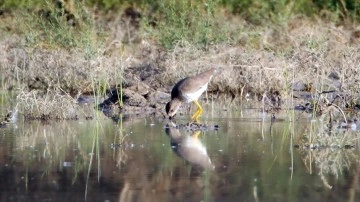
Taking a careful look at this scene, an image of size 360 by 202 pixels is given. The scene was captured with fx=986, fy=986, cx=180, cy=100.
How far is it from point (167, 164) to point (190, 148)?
4.08ft

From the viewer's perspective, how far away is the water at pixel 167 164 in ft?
28.9

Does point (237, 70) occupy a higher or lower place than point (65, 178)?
higher

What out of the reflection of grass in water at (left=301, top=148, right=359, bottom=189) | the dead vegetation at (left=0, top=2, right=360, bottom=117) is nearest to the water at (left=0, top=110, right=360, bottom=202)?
the reflection of grass in water at (left=301, top=148, right=359, bottom=189)

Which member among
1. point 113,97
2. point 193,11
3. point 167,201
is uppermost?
point 193,11

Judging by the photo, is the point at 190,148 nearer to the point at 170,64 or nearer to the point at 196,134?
the point at 196,134

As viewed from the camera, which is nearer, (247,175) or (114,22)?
(247,175)

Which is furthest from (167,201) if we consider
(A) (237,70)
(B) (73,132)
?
(A) (237,70)

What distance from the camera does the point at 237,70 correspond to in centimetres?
1809

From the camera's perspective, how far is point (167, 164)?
34.0ft

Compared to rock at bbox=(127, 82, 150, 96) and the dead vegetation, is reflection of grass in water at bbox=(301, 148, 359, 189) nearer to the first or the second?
the dead vegetation

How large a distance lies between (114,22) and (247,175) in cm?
1636

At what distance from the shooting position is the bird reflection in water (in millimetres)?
10555

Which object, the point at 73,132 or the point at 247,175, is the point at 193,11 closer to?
the point at 73,132

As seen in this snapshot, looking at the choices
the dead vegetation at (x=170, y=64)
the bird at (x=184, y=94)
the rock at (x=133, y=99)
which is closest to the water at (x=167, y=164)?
the bird at (x=184, y=94)
